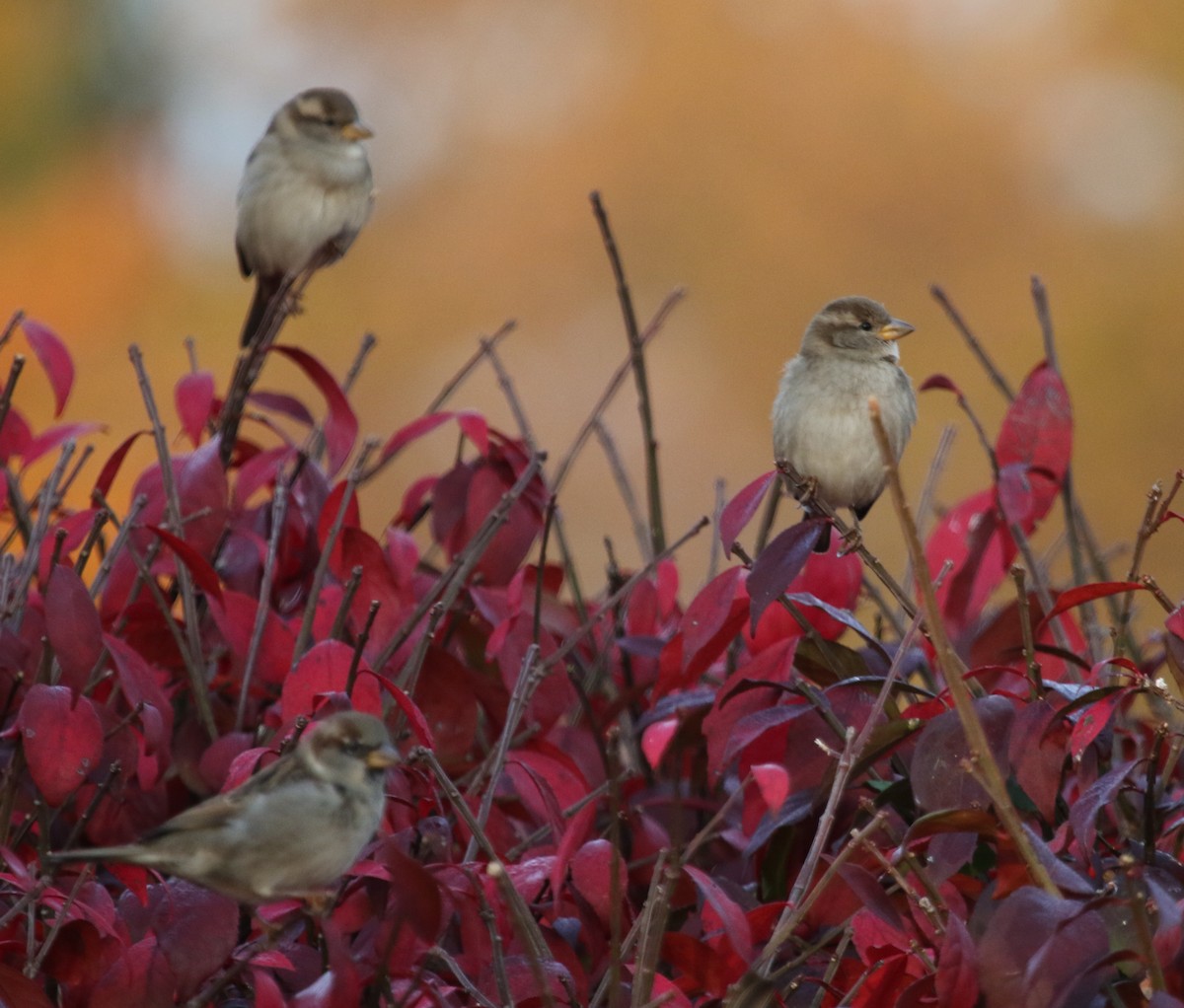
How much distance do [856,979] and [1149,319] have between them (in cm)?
567

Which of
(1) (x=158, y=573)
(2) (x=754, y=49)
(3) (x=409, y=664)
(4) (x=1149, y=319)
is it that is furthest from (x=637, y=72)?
(3) (x=409, y=664)

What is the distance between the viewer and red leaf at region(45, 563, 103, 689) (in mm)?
1505

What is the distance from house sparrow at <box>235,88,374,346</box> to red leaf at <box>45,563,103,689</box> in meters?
1.80

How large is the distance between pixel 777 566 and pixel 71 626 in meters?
0.69

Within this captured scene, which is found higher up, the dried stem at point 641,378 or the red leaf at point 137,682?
the dried stem at point 641,378

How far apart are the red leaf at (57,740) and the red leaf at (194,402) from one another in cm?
65

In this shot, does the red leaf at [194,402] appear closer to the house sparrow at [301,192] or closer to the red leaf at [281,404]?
the red leaf at [281,404]

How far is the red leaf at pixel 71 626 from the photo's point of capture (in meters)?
1.50

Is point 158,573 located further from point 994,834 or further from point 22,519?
point 994,834

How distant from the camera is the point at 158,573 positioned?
2.21 meters

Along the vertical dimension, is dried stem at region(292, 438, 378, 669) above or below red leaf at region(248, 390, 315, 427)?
below

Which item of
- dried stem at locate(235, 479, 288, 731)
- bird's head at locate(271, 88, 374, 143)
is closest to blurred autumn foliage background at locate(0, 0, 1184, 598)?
bird's head at locate(271, 88, 374, 143)

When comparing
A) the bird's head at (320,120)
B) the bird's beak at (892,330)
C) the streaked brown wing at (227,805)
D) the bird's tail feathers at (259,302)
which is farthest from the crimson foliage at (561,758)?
the bird's head at (320,120)

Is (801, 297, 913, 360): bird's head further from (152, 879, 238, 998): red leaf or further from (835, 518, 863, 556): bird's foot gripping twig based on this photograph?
(152, 879, 238, 998): red leaf
